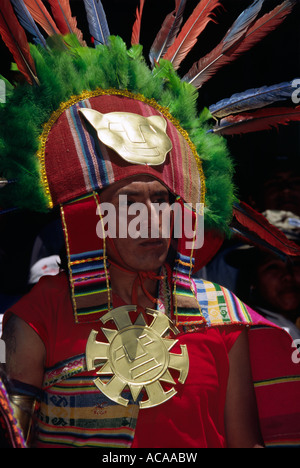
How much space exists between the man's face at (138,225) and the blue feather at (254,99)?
0.62 metres

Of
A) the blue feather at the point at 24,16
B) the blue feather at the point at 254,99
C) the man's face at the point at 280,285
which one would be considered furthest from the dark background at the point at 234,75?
the blue feather at the point at 24,16

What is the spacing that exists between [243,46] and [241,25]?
9 cm

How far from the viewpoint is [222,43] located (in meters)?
2.48

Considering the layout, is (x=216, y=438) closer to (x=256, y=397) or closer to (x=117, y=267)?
(x=256, y=397)

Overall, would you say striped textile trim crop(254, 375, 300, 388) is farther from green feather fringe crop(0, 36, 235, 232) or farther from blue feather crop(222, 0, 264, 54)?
blue feather crop(222, 0, 264, 54)

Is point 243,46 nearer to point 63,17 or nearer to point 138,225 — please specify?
point 63,17

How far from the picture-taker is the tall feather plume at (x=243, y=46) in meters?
2.40

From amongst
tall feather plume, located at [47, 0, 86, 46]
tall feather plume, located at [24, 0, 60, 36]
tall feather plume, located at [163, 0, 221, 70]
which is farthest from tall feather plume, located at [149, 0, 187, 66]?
tall feather plume, located at [24, 0, 60, 36]

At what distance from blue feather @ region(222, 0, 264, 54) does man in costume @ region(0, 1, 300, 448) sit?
35 cm

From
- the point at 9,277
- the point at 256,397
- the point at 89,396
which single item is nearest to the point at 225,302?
the point at 256,397

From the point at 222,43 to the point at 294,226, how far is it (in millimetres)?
2127

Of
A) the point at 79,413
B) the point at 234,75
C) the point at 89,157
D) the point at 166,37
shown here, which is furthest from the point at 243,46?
the point at 234,75

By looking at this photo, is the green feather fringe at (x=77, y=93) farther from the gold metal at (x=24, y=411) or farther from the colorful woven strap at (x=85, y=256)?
the gold metal at (x=24, y=411)

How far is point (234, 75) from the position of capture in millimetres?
4895
